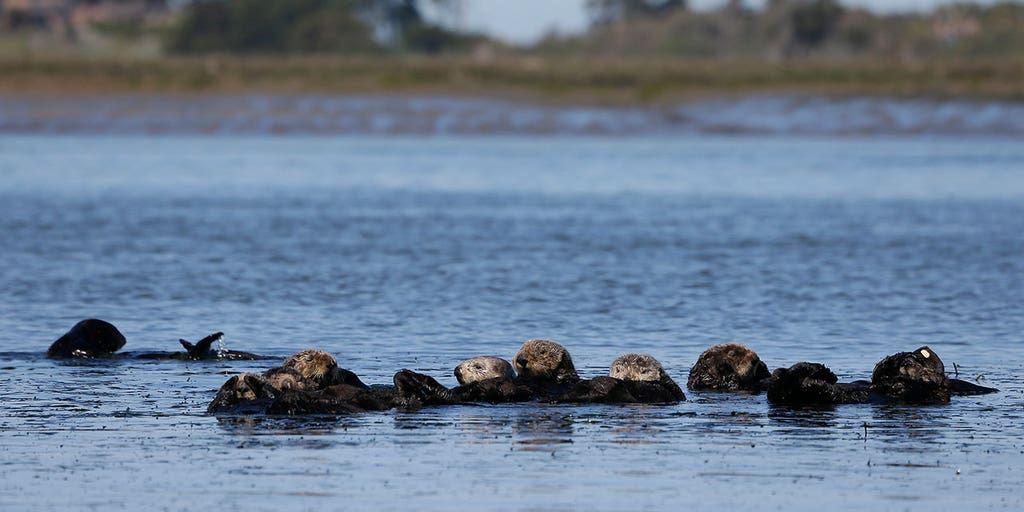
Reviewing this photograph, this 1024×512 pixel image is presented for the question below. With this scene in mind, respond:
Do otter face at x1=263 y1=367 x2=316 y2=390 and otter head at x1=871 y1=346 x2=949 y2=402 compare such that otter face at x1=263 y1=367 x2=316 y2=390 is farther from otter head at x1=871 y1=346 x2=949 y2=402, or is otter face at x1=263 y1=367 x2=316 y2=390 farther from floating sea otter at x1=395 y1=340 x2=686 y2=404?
otter head at x1=871 y1=346 x2=949 y2=402

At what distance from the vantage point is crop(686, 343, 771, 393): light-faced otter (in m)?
11.6

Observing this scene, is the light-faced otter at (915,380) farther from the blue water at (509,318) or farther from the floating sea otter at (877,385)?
the blue water at (509,318)

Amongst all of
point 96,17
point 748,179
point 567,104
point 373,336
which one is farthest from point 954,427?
point 96,17

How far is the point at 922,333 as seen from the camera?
15.1 m

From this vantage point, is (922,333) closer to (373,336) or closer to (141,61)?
(373,336)

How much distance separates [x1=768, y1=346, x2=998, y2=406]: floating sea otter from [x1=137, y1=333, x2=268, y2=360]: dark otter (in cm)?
427

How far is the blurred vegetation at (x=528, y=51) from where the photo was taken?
5962 centimetres

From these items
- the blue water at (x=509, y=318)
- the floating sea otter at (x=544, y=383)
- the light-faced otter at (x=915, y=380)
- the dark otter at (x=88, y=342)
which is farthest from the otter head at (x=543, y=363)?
the dark otter at (x=88, y=342)

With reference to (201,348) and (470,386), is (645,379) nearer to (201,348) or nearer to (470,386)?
(470,386)

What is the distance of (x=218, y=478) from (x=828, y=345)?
688 cm

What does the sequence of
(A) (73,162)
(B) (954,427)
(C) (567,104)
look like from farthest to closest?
(C) (567,104), (A) (73,162), (B) (954,427)

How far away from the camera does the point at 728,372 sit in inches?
457

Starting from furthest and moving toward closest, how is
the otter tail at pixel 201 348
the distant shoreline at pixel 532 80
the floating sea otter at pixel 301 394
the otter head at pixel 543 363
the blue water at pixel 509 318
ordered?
the distant shoreline at pixel 532 80 → the otter tail at pixel 201 348 → the otter head at pixel 543 363 → the floating sea otter at pixel 301 394 → the blue water at pixel 509 318

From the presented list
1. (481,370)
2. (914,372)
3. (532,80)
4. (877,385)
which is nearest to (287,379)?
(481,370)
